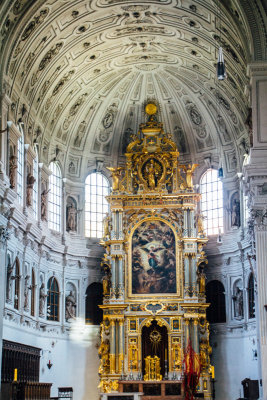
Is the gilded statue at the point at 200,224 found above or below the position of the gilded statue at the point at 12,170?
below

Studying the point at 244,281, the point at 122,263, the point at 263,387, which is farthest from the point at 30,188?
the point at 263,387

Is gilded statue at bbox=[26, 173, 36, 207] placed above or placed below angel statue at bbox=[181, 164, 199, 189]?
below

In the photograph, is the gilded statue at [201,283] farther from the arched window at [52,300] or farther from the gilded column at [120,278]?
the arched window at [52,300]

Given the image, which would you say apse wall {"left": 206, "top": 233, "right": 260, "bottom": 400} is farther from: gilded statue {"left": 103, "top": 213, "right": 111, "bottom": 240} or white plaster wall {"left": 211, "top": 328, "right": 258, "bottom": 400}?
gilded statue {"left": 103, "top": 213, "right": 111, "bottom": 240}

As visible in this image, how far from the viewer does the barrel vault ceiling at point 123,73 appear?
36156 millimetres

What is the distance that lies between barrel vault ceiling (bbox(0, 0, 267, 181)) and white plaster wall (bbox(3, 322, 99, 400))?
10094mm

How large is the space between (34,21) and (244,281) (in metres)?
18.5

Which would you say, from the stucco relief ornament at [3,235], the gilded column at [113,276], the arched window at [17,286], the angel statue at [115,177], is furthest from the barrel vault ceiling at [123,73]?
the arched window at [17,286]

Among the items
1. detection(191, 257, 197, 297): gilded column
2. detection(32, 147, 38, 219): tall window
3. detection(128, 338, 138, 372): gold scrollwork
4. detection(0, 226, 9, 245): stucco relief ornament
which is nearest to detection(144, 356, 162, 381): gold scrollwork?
detection(128, 338, 138, 372): gold scrollwork

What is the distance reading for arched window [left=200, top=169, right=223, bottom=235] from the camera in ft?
150

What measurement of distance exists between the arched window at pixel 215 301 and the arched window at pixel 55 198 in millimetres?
9870

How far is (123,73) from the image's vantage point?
1793 inches

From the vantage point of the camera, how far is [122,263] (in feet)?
144

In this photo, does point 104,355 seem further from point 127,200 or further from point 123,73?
point 123,73
